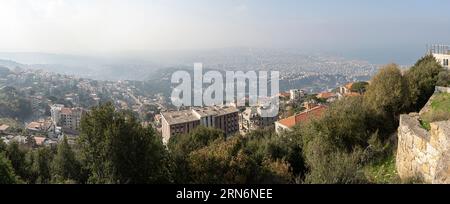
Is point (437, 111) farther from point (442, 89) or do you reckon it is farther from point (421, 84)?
point (421, 84)

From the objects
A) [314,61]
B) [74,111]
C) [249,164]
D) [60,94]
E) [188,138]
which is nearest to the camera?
[249,164]

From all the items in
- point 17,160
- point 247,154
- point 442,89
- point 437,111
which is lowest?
point 17,160

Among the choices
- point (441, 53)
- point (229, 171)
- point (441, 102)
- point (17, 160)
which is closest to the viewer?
point (229, 171)

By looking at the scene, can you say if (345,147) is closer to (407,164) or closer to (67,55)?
(407,164)

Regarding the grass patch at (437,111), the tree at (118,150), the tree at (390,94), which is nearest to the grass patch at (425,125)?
the grass patch at (437,111)

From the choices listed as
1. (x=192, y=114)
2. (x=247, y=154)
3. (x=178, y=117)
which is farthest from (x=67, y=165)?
(x=192, y=114)
